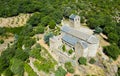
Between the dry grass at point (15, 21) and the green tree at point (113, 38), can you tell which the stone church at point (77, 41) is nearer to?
the green tree at point (113, 38)

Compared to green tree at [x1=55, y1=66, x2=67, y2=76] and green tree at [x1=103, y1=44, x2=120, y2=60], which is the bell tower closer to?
green tree at [x1=103, y1=44, x2=120, y2=60]

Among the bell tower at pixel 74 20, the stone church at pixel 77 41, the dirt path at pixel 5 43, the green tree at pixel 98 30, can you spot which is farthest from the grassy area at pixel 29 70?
the dirt path at pixel 5 43

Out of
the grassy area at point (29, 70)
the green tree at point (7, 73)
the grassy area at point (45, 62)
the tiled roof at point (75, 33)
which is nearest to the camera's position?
the grassy area at point (45, 62)

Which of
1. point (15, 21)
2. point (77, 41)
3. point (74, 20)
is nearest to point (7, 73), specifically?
point (77, 41)

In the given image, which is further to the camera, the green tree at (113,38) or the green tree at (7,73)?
the green tree at (113,38)

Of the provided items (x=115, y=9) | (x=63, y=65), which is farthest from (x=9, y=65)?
(x=115, y=9)

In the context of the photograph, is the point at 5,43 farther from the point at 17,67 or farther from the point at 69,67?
the point at 69,67

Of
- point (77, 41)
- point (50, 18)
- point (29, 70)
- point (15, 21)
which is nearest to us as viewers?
point (77, 41)
